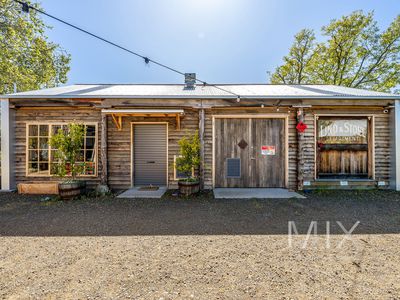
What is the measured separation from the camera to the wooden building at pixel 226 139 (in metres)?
6.63

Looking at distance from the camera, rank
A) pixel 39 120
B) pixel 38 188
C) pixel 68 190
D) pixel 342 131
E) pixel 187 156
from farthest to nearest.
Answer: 1. pixel 342 131
2. pixel 39 120
3. pixel 38 188
4. pixel 187 156
5. pixel 68 190

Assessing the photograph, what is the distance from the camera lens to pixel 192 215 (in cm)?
446

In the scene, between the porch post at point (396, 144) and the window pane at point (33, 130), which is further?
the window pane at point (33, 130)

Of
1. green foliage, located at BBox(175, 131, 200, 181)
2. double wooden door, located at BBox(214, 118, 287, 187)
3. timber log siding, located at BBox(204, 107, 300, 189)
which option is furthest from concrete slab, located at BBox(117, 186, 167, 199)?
double wooden door, located at BBox(214, 118, 287, 187)

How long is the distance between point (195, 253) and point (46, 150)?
6.92 meters

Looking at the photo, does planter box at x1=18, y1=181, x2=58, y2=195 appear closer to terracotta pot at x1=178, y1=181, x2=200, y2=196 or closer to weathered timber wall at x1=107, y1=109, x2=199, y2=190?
weathered timber wall at x1=107, y1=109, x2=199, y2=190

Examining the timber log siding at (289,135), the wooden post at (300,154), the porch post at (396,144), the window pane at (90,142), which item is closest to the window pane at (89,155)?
the window pane at (90,142)

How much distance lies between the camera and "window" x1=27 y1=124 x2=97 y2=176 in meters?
6.91

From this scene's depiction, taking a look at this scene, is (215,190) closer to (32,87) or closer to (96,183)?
→ (96,183)

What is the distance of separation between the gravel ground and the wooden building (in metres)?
2.08

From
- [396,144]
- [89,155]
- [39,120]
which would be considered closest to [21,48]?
[39,120]

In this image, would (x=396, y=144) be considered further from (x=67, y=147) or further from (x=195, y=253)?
(x=67, y=147)

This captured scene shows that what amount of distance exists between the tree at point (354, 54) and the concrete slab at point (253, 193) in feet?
58.4

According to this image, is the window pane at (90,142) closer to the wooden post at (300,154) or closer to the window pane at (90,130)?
the window pane at (90,130)
